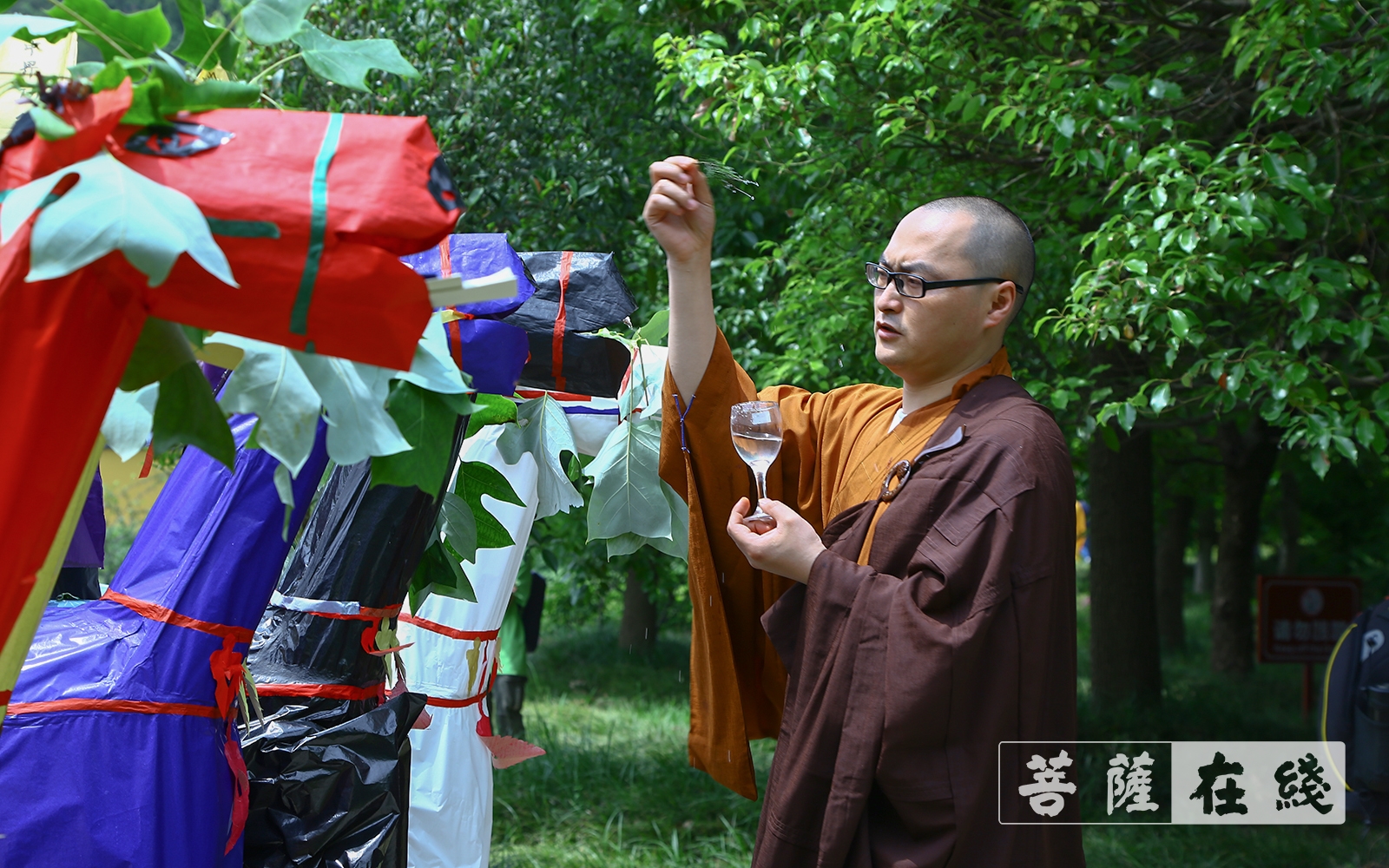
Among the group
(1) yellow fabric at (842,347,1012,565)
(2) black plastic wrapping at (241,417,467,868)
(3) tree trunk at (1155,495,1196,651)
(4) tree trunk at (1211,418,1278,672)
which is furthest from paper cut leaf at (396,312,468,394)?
(3) tree trunk at (1155,495,1196,651)

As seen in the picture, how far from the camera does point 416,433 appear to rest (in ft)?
5.02

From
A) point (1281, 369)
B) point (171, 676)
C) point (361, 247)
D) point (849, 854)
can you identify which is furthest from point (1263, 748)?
point (361, 247)

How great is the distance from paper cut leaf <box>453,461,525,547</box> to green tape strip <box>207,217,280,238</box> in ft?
4.15

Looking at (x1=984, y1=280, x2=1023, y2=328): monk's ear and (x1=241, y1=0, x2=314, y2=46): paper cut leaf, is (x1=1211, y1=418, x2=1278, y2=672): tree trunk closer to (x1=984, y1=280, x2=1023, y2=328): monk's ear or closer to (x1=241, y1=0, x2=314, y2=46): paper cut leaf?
(x1=984, y1=280, x2=1023, y2=328): monk's ear

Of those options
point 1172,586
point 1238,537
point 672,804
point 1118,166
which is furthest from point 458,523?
point 1172,586

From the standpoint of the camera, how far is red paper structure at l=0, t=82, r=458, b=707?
43.3 inches

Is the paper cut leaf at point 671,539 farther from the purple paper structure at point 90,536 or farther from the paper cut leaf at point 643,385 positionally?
the purple paper structure at point 90,536

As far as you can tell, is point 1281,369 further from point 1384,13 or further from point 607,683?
point 607,683

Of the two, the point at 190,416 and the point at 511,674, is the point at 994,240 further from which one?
the point at 511,674

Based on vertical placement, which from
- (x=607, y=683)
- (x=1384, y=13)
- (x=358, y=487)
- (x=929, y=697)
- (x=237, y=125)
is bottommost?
(x=607, y=683)

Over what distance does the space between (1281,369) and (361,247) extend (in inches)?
139

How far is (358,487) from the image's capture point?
83.0 inches

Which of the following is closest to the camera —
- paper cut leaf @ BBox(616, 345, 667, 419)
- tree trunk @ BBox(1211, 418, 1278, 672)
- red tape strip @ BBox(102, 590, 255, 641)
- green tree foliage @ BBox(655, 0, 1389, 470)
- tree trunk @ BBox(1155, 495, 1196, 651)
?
red tape strip @ BBox(102, 590, 255, 641)

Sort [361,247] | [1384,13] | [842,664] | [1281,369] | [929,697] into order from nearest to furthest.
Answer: [361,247] → [929,697] → [842,664] → [1384,13] → [1281,369]
